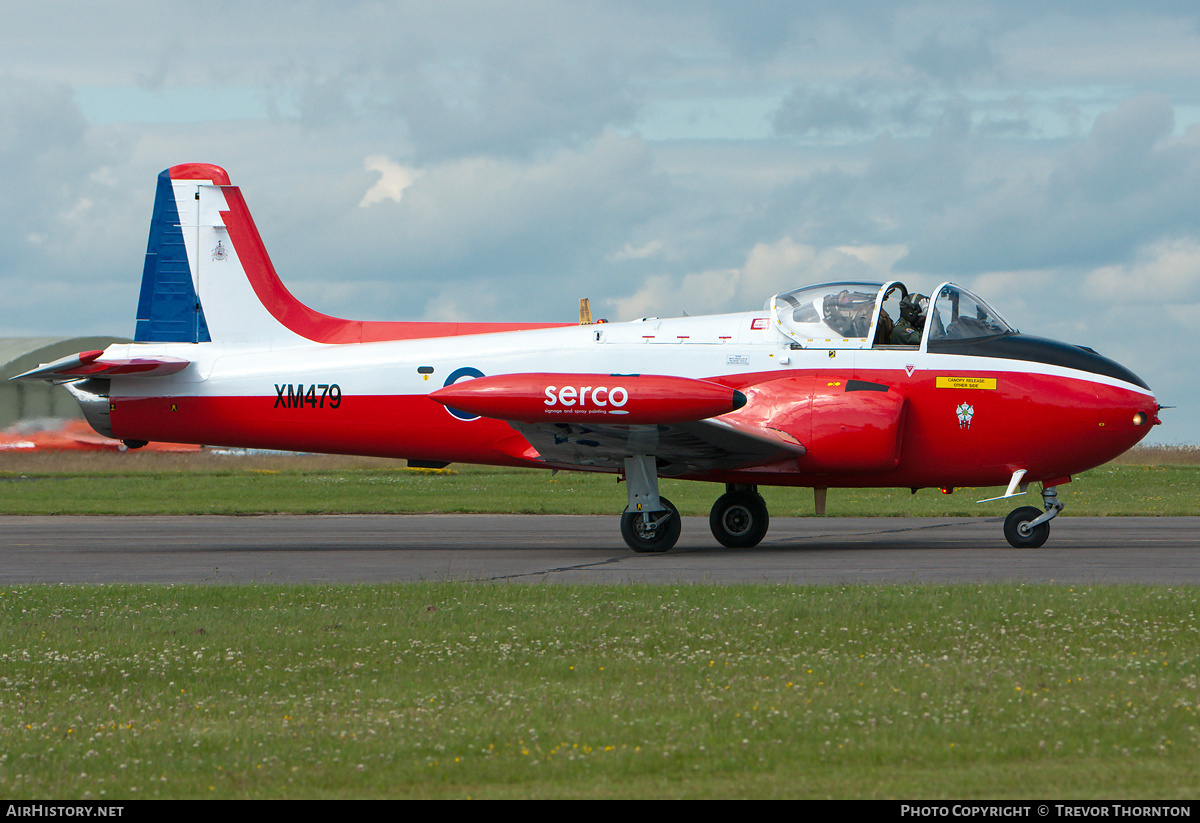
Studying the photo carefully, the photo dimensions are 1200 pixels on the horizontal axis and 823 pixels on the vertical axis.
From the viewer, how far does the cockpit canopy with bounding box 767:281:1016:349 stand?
1647 centimetres

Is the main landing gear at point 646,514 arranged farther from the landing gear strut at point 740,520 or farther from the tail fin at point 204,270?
the tail fin at point 204,270

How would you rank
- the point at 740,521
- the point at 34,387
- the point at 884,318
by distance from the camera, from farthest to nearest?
the point at 34,387, the point at 740,521, the point at 884,318

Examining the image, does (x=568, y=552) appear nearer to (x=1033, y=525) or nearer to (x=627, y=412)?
(x=627, y=412)

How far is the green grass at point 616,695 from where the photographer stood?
18.3 ft

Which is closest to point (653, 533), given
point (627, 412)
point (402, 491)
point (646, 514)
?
point (646, 514)

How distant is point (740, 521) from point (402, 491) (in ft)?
58.6

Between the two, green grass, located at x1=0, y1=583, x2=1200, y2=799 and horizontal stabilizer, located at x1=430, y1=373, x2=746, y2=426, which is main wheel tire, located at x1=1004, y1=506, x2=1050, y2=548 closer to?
horizontal stabilizer, located at x1=430, y1=373, x2=746, y2=426

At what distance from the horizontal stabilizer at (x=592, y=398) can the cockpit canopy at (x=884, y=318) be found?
2.41 meters

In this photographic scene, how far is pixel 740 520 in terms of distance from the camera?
17594 mm

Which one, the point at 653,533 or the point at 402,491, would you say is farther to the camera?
the point at 402,491

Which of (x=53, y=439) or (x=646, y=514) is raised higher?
(x=53, y=439)

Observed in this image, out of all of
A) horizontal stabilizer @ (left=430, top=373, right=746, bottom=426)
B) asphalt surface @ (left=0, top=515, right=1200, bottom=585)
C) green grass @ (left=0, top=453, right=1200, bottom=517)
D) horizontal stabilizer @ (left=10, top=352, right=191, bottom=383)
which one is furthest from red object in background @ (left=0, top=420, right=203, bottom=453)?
horizontal stabilizer @ (left=430, top=373, right=746, bottom=426)

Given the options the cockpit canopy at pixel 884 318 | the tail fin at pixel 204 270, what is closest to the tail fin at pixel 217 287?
the tail fin at pixel 204 270

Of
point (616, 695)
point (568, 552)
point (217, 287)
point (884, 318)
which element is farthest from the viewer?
point (217, 287)
